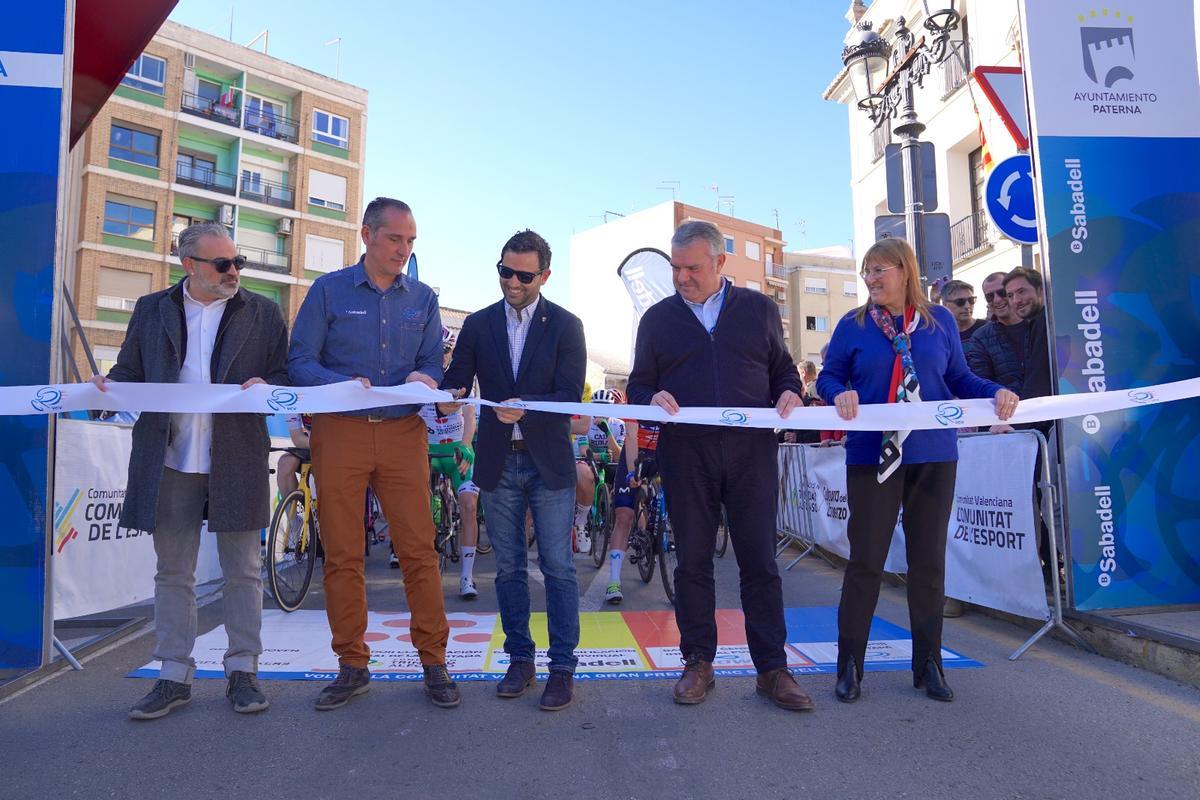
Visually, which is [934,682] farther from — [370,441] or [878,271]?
[370,441]

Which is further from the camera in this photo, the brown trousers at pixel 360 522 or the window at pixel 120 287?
the window at pixel 120 287

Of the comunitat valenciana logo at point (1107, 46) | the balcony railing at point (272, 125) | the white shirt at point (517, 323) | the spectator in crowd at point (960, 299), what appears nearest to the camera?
the white shirt at point (517, 323)

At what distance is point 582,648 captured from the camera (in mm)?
4598

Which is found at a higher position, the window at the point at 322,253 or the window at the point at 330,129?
the window at the point at 330,129

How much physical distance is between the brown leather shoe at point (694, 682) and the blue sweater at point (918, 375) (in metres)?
1.22

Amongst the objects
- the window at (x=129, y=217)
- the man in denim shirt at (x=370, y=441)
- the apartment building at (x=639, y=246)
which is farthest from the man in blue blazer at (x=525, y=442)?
the apartment building at (x=639, y=246)

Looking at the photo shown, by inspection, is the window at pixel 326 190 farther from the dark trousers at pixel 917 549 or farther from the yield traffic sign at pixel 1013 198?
the dark trousers at pixel 917 549

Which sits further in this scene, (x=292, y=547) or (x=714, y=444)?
(x=292, y=547)

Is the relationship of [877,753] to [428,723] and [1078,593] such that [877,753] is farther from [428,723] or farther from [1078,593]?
[1078,593]

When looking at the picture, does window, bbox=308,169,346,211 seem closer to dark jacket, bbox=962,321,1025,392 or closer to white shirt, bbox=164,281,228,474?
dark jacket, bbox=962,321,1025,392

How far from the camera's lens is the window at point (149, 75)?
38594 millimetres

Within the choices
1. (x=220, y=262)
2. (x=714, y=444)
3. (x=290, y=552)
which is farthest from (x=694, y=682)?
(x=290, y=552)

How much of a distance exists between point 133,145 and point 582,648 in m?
43.3

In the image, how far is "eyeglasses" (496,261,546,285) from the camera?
153 inches
